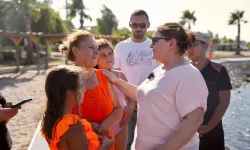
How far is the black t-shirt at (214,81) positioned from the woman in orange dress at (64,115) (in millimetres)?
1440

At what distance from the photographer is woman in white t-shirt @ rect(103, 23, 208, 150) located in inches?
77.4

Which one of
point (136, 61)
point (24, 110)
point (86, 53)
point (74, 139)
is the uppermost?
point (86, 53)

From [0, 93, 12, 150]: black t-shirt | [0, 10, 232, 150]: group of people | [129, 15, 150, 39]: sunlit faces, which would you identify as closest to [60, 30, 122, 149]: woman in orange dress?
[0, 10, 232, 150]: group of people

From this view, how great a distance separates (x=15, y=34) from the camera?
18734mm

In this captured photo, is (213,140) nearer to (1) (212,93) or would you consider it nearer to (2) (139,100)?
(1) (212,93)

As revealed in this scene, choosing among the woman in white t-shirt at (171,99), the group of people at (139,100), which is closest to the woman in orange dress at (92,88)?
A: the group of people at (139,100)

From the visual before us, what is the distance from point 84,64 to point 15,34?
58.1 feet

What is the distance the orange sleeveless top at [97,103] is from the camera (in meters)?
2.38

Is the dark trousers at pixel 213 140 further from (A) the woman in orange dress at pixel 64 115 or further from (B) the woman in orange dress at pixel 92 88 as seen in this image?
(A) the woman in orange dress at pixel 64 115

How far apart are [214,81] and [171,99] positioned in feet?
3.55

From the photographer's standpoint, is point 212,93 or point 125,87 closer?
point 125,87

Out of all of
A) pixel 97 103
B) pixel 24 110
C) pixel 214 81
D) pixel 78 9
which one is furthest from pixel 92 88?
pixel 78 9

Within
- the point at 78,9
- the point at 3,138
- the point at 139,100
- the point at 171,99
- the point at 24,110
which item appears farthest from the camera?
the point at 78,9

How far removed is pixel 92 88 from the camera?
7.88 feet
